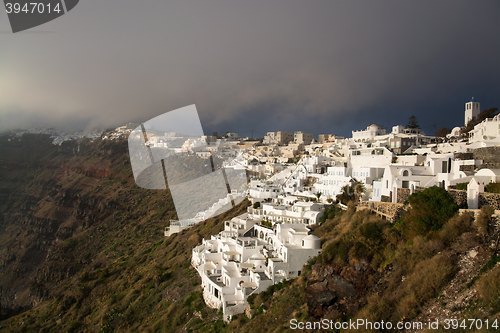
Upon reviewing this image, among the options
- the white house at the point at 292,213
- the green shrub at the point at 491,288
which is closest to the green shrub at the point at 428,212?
the green shrub at the point at 491,288

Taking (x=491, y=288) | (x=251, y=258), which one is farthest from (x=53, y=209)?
(x=491, y=288)

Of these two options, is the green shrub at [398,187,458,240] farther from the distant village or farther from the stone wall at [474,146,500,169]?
the stone wall at [474,146,500,169]

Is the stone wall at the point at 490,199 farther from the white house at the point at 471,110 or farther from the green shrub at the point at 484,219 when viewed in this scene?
the white house at the point at 471,110

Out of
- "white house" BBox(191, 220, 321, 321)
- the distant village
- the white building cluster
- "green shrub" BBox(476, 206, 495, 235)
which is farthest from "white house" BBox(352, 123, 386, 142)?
"green shrub" BBox(476, 206, 495, 235)

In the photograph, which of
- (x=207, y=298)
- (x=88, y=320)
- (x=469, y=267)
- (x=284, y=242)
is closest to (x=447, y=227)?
(x=469, y=267)

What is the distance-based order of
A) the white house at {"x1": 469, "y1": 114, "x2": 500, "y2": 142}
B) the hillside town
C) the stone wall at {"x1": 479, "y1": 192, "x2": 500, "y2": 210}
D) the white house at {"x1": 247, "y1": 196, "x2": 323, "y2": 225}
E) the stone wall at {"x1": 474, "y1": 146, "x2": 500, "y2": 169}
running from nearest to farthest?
the stone wall at {"x1": 479, "y1": 192, "x2": 500, "y2": 210}, the hillside town, the stone wall at {"x1": 474, "y1": 146, "x2": 500, "y2": 169}, the white house at {"x1": 247, "y1": 196, "x2": 323, "y2": 225}, the white house at {"x1": 469, "y1": 114, "x2": 500, "y2": 142}
